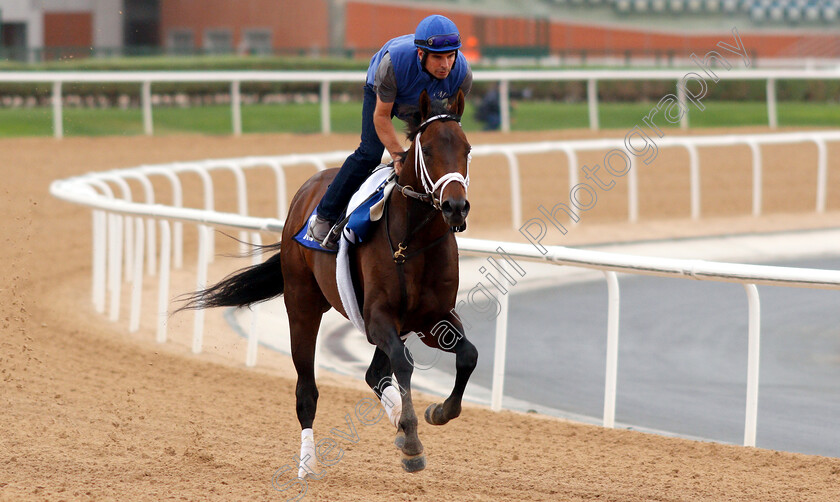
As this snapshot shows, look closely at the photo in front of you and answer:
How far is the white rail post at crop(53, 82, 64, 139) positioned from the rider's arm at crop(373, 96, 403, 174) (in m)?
11.5

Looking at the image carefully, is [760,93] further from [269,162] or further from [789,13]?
[789,13]

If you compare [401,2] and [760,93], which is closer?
[760,93]

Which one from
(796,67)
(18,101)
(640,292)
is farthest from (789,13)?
(640,292)

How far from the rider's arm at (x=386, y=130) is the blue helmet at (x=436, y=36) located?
309 mm

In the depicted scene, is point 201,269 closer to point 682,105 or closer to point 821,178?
point 821,178

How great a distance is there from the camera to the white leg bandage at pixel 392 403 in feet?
13.9

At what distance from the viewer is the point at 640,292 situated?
379 inches

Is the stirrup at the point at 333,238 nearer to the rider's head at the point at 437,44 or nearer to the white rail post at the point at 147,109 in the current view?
the rider's head at the point at 437,44

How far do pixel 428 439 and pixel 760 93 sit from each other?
16.5 metres

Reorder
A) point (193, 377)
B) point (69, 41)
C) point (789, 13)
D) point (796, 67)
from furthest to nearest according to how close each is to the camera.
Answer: point (789, 13), point (69, 41), point (796, 67), point (193, 377)

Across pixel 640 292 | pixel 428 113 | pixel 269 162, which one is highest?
pixel 428 113

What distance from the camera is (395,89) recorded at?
14.1 feet

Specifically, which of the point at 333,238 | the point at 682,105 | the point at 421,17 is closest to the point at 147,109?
the point at 682,105

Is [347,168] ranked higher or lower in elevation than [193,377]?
higher
